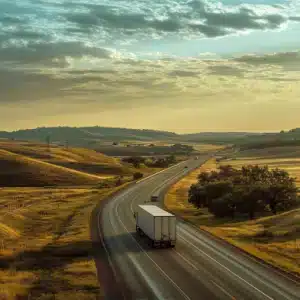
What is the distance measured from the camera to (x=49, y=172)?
188 metres

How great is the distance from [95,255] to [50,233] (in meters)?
20.5

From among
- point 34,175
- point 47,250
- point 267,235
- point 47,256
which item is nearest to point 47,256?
point 47,256

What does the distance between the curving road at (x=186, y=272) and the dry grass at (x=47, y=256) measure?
199 cm

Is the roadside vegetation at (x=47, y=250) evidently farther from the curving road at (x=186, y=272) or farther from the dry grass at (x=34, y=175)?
the dry grass at (x=34, y=175)

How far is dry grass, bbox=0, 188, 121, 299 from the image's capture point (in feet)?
116

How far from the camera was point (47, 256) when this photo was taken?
4781 cm

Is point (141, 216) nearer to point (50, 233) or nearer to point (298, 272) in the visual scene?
point (50, 233)

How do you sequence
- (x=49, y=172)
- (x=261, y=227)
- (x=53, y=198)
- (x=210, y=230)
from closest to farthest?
(x=210, y=230)
(x=261, y=227)
(x=53, y=198)
(x=49, y=172)

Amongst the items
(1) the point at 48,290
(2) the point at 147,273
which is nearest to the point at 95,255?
(2) the point at 147,273

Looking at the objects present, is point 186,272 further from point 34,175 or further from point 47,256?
point 34,175

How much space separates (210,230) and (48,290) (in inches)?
1312

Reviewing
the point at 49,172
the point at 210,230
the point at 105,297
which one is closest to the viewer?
the point at 105,297

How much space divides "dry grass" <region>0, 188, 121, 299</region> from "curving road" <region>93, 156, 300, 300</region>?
1.99m

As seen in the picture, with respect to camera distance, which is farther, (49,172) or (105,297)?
(49,172)
